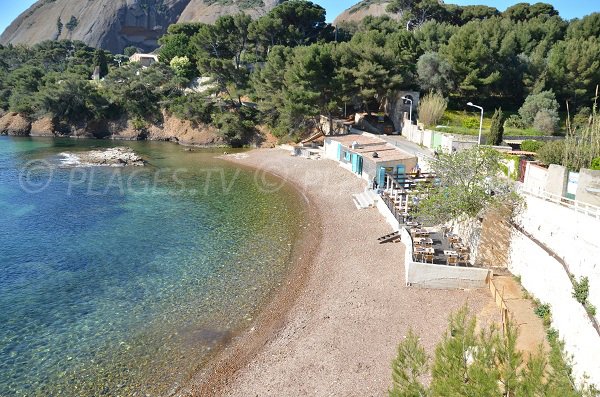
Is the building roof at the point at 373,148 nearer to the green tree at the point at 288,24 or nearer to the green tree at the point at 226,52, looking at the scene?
the green tree at the point at 226,52

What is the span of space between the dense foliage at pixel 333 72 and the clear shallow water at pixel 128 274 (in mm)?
18571

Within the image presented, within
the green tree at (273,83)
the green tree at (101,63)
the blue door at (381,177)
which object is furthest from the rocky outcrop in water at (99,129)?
the blue door at (381,177)

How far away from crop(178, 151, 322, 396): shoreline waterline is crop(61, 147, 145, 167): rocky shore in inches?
1232

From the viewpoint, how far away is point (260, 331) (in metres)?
17.3

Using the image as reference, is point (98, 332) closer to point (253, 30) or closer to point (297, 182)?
point (297, 182)

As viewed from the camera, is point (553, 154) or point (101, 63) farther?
point (101, 63)

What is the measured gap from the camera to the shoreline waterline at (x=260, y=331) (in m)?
14.6

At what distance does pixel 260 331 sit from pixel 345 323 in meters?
3.46

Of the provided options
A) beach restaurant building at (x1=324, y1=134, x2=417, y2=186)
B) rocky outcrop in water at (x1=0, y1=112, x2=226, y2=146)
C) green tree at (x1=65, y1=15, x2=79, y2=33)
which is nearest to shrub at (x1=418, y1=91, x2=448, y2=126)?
beach restaurant building at (x1=324, y1=134, x2=417, y2=186)

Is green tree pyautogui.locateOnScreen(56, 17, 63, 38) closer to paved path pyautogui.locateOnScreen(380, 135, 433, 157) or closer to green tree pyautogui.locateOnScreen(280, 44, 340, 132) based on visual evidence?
green tree pyautogui.locateOnScreen(280, 44, 340, 132)

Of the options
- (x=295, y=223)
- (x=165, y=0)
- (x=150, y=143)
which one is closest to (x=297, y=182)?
(x=295, y=223)

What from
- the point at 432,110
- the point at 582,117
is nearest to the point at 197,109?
the point at 432,110

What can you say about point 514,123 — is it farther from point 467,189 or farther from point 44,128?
point 44,128

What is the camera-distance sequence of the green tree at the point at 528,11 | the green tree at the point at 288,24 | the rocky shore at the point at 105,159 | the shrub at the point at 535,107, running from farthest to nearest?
the green tree at the point at 528,11 → the green tree at the point at 288,24 → the rocky shore at the point at 105,159 → the shrub at the point at 535,107
